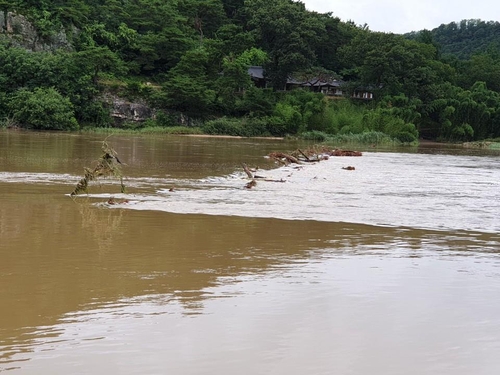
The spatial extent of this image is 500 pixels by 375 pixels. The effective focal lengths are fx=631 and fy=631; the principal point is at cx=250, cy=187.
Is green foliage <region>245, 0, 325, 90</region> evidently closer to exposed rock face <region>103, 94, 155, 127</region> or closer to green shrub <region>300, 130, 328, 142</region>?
green shrub <region>300, 130, 328, 142</region>

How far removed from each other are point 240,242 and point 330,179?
Result: 10.1 meters

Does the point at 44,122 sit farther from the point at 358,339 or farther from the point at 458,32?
Result: the point at 458,32

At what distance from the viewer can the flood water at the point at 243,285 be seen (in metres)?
4.11

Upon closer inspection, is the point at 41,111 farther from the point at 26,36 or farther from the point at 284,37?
the point at 284,37

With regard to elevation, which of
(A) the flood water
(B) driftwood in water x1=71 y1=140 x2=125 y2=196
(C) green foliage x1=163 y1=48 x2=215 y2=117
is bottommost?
(A) the flood water

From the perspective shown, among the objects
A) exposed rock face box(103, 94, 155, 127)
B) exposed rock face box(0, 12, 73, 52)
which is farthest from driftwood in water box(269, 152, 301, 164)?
exposed rock face box(0, 12, 73, 52)

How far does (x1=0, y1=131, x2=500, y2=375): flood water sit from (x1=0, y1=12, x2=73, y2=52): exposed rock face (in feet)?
157

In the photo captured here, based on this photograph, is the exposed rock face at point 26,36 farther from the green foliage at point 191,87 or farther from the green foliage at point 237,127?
the green foliage at point 237,127

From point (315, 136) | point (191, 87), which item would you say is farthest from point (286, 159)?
point (191, 87)

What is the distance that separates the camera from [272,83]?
66250 mm

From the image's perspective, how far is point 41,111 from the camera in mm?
46031

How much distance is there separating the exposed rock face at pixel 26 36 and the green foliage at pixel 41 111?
32.0 ft

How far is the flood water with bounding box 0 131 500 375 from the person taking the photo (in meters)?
4.11

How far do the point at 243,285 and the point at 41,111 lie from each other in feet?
142
